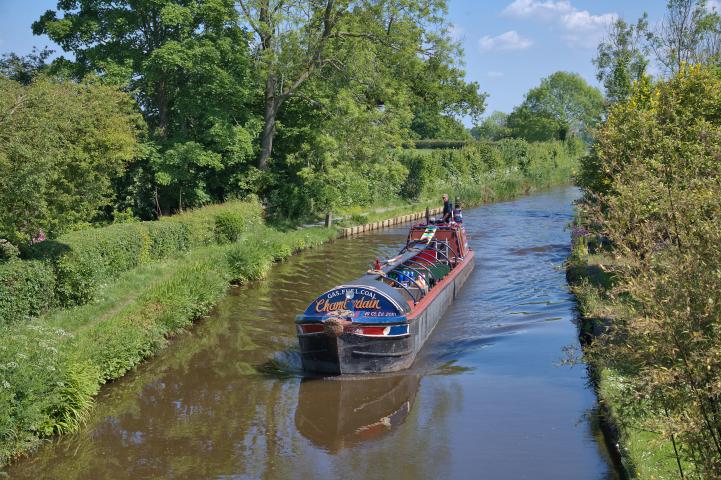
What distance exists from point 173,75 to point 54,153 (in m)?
14.1

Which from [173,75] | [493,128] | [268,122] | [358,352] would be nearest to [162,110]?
[173,75]

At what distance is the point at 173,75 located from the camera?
93.9 ft

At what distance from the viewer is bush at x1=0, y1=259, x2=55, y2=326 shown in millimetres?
14164

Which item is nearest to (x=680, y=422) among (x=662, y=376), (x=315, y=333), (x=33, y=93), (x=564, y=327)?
(x=662, y=376)

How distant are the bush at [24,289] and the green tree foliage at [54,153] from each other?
0.95 m

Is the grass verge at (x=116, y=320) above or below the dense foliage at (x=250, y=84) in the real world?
below

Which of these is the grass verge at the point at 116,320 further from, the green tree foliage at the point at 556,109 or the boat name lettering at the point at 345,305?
the green tree foliage at the point at 556,109

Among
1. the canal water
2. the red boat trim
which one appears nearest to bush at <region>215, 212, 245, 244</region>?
the canal water

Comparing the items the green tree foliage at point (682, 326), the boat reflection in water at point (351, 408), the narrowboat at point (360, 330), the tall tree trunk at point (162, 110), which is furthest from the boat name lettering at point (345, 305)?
the tall tree trunk at point (162, 110)

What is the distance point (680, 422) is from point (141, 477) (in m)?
7.80

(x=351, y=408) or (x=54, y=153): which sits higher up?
(x=54, y=153)

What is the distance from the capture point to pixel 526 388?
1370cm

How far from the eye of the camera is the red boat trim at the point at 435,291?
14.9 metres

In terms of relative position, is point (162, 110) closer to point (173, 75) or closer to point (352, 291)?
point (173, 75)
